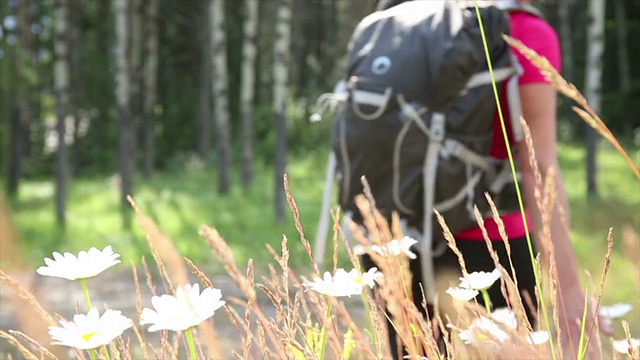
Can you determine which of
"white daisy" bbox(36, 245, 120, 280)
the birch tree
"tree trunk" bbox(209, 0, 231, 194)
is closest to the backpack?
"white daisy" bbox(36, 245, 120, 280)

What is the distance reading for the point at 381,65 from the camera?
201 centimetres

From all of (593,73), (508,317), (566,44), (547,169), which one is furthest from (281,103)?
(566,44)

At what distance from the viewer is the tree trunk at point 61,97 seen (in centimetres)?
1224

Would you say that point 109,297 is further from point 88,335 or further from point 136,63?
point 136,63

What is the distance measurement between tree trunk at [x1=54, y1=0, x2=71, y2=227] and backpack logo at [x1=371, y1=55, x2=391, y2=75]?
1101 centimetres

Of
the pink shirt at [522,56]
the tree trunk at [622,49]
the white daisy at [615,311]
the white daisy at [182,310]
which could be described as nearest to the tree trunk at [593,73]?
the pink shirt at [522,56]

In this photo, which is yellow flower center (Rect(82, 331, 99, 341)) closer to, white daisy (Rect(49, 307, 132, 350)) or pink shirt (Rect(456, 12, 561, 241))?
white daisy (Rect(49, 307, 132, 350))

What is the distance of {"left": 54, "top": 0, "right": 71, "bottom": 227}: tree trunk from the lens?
12242mm

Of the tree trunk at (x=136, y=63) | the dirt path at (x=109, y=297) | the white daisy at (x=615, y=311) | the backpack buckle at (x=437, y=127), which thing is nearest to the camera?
the white daisy at (x=615, y=311)

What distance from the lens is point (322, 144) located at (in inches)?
819

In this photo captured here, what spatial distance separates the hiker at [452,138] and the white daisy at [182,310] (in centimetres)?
109

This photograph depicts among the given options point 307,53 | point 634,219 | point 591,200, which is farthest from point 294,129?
point 307,53

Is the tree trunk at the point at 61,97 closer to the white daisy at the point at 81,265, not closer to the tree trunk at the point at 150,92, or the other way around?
the tree trunk at the point at 150,92

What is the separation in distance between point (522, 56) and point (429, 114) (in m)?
0.26
